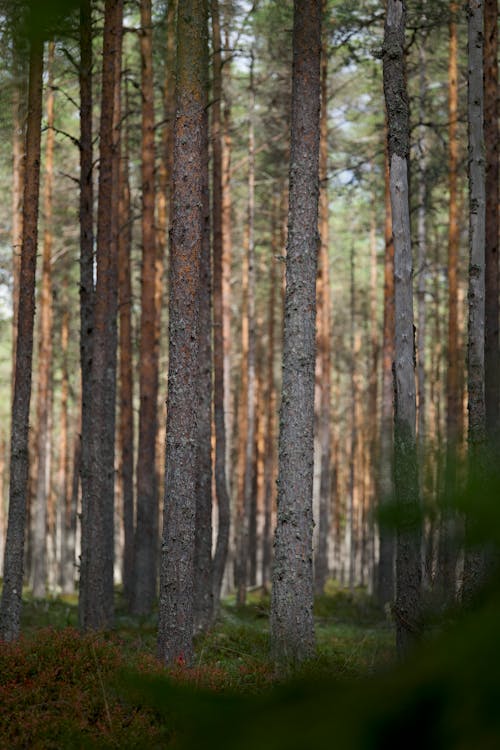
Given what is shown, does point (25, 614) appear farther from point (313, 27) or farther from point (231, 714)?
point (231, 714)

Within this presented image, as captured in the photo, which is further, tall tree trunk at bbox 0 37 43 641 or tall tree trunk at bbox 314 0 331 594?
tall tree trunk at bbox 314 0 331 594

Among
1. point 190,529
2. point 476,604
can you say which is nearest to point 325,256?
point 190,529

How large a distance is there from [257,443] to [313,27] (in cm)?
2375

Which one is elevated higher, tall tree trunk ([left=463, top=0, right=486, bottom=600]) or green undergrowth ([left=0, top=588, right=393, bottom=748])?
tall tree trunk ([left=463, top=0, right=486, bottom=600])

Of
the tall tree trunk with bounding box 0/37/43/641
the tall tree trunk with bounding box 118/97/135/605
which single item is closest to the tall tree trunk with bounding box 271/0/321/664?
the tall tree trunk with bounding box 0/37/43/641

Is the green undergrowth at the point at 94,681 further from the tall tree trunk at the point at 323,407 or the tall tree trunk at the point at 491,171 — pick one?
the tall tree trunk at the point at 323,407

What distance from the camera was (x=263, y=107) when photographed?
94.5 feet

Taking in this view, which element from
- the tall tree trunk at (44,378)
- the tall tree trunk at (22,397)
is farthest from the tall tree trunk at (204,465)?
the tall tree trunk at (44,378)

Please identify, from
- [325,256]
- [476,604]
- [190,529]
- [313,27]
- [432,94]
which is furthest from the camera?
[325,256]

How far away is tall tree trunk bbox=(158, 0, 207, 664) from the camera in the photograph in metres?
8.50

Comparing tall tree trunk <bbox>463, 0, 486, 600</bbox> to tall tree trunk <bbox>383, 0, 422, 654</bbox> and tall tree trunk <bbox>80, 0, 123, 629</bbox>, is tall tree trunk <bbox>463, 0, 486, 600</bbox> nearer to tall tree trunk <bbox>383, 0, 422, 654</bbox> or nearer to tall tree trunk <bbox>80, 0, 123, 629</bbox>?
tall tree trunk <bbox>383, 0, 422, 654</bbox>

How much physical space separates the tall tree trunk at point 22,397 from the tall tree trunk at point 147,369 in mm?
4876

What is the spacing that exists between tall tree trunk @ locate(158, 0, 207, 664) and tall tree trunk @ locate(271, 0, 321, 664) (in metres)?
0.98

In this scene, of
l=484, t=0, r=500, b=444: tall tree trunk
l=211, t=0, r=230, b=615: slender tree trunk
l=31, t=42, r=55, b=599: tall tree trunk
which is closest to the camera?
l=484, t=0, r=500, b=444: tall tree trunk
